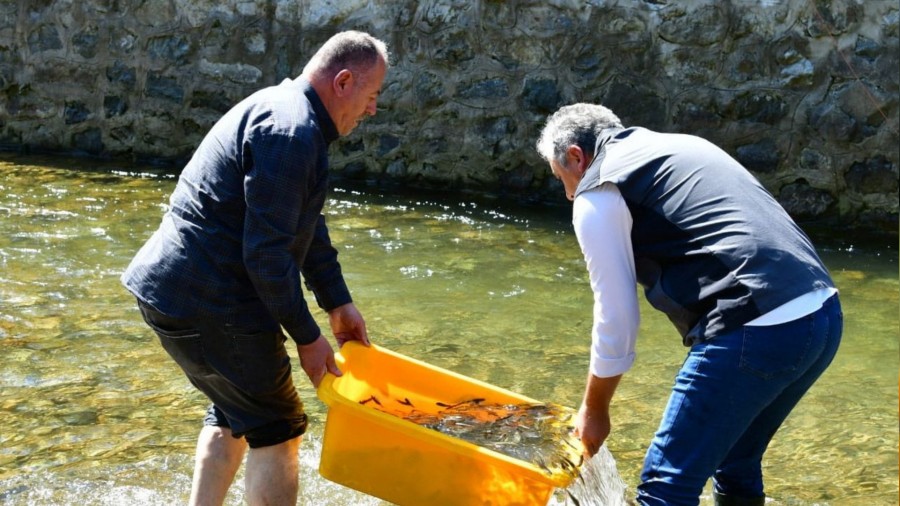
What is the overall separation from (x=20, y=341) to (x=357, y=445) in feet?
8.84

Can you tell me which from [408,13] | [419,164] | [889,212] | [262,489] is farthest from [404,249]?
[262,489]

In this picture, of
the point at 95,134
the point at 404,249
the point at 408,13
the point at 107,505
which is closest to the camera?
the point at 107,505

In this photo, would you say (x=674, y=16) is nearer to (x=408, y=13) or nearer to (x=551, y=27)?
(x=551, y=27)

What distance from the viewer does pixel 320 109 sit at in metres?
2.96

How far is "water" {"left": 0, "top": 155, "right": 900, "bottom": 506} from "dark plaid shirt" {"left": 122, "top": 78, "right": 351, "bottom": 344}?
982 mm

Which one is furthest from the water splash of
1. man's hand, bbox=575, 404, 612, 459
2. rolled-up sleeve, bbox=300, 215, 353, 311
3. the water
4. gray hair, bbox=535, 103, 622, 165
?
gray hair, bbox=535, 103, 622, 165

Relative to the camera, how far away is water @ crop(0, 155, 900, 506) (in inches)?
151

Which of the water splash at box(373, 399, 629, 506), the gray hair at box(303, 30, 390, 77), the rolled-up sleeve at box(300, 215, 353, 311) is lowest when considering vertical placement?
the water splash at box(373, 399, 629, 506)

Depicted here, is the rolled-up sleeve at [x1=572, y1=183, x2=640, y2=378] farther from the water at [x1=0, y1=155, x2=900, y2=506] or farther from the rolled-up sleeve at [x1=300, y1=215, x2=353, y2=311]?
the water at [x1=0, y1=155, x2=900, y2=506]

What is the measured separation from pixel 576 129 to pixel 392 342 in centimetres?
248

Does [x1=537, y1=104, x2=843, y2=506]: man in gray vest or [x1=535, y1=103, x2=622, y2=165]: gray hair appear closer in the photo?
[x1=537, y1=104, x2=843, y2=506]: man in gray vest

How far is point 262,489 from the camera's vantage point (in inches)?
120

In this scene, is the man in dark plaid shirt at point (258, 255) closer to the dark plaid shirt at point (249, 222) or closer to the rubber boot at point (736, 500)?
the dark plaid shirt at point (249, 222)

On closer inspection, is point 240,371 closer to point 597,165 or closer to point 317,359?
point 317,359
